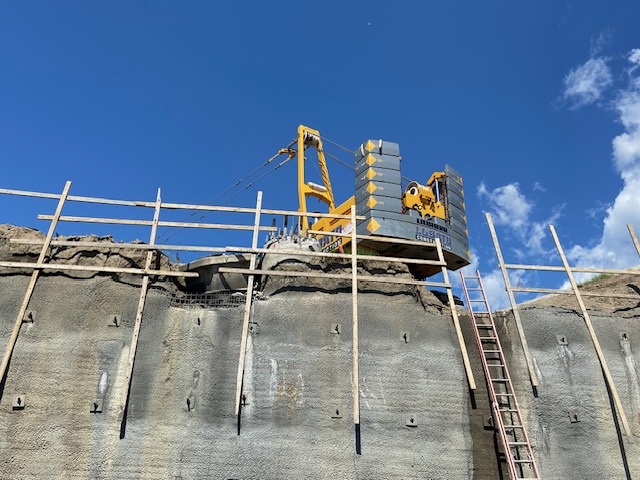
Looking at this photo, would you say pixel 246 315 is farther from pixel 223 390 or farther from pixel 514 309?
pixel 514 309

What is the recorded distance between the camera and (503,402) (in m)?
12.0

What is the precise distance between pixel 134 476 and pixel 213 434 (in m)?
1.71

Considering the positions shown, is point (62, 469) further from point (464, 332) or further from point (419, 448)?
point (464, 332)

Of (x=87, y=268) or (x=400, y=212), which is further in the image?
(x=400, y=212)

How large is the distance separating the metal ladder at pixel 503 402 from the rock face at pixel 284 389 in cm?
29

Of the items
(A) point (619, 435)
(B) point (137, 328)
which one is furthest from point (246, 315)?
(A) point (619, 435)

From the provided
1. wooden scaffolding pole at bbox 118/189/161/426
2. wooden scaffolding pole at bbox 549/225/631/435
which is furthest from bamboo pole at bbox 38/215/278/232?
wooden scaffolding pole at bbox 549/225/631/435

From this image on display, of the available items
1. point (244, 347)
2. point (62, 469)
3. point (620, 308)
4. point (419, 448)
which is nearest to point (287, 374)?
point (244, 347)

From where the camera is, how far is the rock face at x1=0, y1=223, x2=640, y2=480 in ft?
34.8

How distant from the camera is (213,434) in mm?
10844

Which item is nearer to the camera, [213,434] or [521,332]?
[213,434]

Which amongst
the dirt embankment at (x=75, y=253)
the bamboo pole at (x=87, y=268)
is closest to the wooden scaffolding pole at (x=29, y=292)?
the bamboo pole at (x=87, y=268)

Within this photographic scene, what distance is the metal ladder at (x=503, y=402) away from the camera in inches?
434

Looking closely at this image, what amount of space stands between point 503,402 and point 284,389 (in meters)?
5.19
